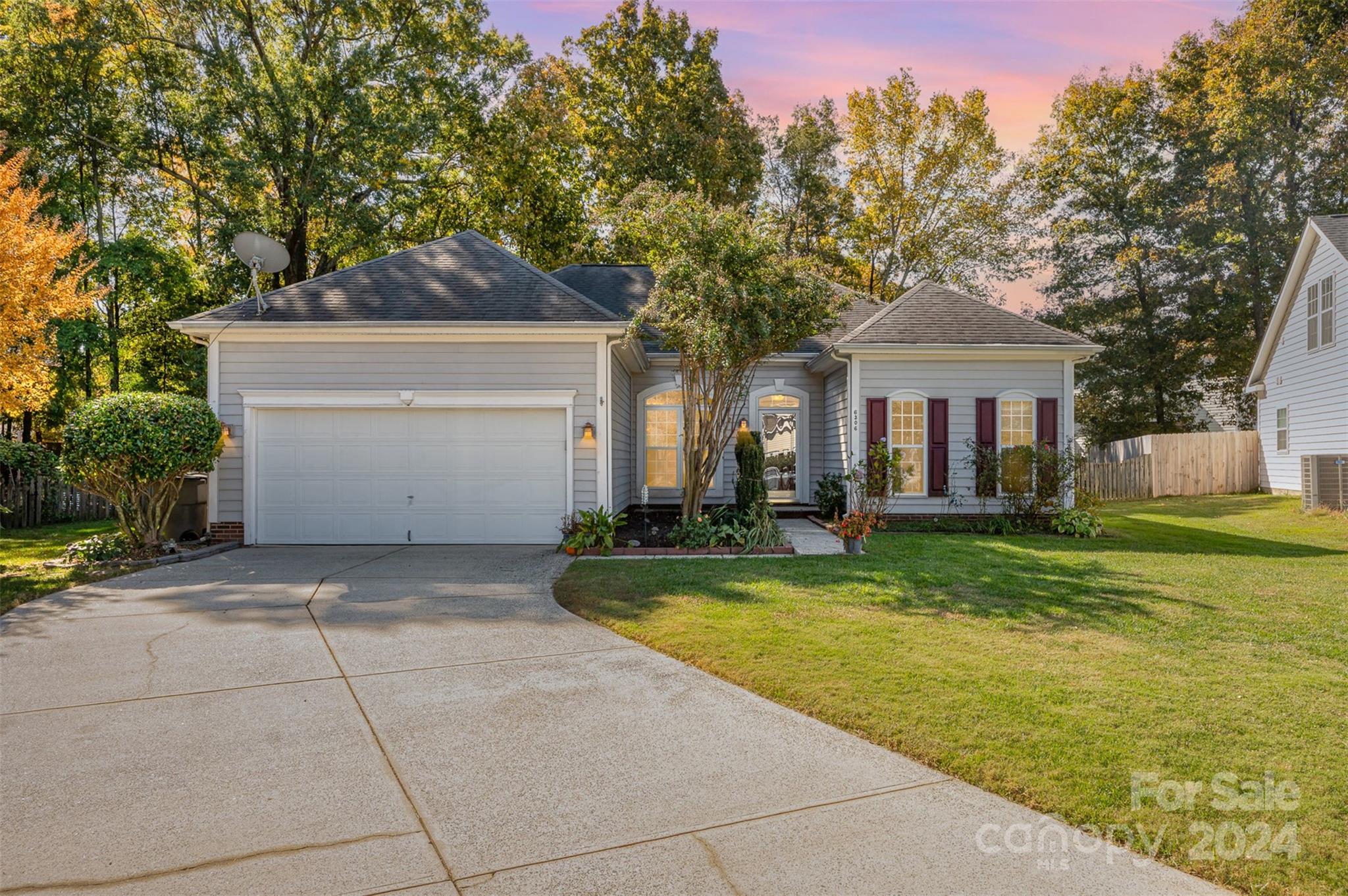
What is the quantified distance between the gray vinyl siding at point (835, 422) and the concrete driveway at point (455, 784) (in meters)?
8.01

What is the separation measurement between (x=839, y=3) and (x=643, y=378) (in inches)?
267

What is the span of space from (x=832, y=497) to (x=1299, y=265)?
12.3 metres

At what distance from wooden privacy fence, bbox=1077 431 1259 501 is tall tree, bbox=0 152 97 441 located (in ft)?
65.6

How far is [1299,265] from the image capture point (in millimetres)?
15422

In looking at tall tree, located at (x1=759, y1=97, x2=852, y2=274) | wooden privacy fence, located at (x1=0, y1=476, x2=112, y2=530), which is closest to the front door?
wooden privacy fence, located at (x1=0, y1=476, x2=112, y2=530)

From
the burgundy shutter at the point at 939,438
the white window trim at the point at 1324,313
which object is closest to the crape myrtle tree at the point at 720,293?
the burgundy shutter at the point at 939,438

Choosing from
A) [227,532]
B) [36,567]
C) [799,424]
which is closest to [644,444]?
[799,424]

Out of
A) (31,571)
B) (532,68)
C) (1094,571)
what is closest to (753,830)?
(1094,571)

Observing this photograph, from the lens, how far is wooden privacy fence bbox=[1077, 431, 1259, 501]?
17.4 meters

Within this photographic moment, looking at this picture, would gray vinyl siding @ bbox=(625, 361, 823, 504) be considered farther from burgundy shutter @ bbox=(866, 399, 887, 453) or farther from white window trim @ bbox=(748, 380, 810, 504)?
burgundy shutter @ bbox=(866, 399, 887, 453)

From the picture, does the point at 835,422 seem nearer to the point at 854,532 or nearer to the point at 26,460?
the point at 854,532

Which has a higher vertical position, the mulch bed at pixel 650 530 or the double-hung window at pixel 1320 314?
the double-hung window at pixel 1320 314

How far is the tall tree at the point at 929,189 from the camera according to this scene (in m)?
23.3

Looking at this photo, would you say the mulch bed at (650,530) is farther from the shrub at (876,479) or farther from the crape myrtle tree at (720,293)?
the shrub at (876,479)
